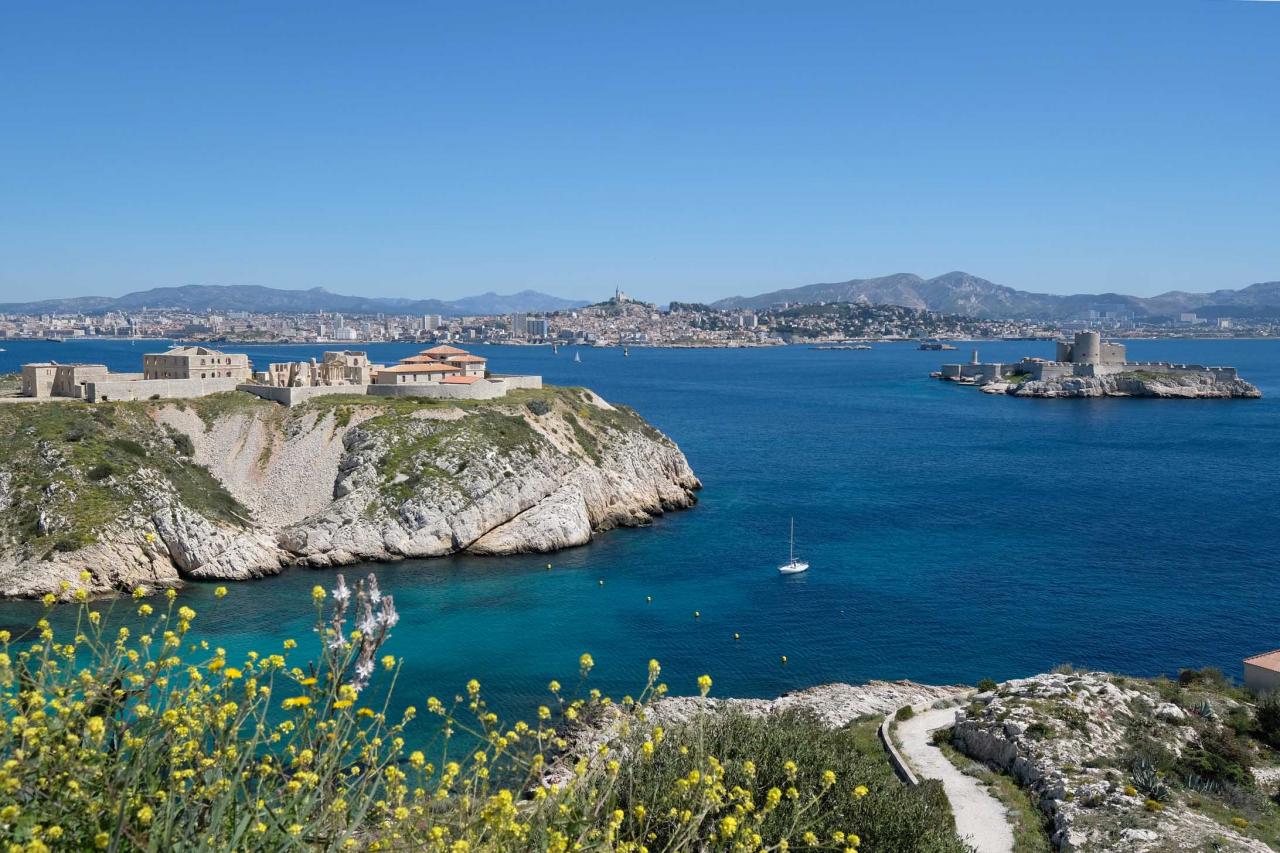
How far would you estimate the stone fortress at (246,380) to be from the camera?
182ft

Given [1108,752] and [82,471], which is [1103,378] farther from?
[82,471]

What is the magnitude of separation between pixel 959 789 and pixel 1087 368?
133 meters

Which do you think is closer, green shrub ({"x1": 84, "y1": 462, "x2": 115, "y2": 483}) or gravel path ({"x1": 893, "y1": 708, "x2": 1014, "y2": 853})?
gravel path ({"x1": 893, "y1": 708, "x2": 1014, "y2": 853})

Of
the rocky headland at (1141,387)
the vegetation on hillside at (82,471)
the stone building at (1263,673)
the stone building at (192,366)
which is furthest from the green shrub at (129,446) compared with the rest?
the rocky headland at (1141,387)

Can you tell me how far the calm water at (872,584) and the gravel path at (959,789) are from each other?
23.0 ft

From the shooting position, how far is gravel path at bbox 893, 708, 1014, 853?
19.0m

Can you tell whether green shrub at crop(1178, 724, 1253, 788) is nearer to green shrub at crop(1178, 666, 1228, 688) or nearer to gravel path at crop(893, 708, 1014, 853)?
green shrub at crop(1178, 666, 1228, 688)

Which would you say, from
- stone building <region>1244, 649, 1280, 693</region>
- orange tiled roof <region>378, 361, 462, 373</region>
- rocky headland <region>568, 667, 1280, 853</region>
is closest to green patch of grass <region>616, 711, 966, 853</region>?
rocky headland <region>568, 667, 1280, 853</region>

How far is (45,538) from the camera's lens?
134ft

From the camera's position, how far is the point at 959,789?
2162 cm

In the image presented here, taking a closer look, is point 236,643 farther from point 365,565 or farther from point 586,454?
point 586,454

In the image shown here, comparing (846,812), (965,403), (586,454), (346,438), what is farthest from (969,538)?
(965,403)

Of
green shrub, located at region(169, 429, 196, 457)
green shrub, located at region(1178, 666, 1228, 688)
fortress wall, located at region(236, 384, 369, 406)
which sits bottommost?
green shrub, located at region(1178, 666, 1228, 688)

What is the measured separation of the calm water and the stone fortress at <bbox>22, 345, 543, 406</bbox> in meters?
17.4
